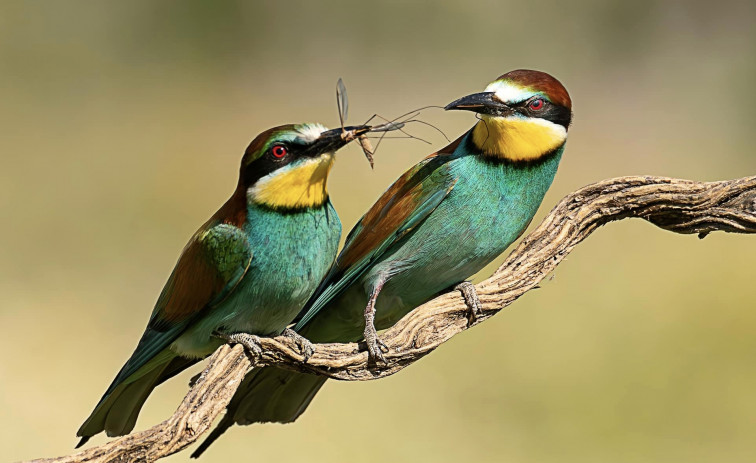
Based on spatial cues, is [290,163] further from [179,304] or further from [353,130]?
[179,304]

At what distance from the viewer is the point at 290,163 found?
1572mm

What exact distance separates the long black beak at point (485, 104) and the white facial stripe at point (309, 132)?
27 cm

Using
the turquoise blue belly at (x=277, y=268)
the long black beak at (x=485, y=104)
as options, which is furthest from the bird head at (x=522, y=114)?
the turquoise blue belly at (x=277, y=268)

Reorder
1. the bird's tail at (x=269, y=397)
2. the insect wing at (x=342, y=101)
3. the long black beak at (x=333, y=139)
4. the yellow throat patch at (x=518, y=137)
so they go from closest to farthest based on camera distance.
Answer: the long black beak at (x=333, y=139) < the insect wing at (x=342, y=101) < the yellow throat patch at (x=518, y=137) < the bird's tail at (x=269, y=397)

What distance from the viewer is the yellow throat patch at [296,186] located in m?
1.57

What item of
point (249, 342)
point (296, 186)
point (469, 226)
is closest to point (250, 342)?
point (249, 342)

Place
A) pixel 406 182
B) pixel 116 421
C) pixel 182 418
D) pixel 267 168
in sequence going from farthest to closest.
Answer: pixel 406 182 → pixel 116 421 → pixel 267 168 → pixel 182 418

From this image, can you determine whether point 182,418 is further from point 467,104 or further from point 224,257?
point 467,104

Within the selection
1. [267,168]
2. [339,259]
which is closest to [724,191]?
[339,259]

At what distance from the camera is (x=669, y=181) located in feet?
5.83

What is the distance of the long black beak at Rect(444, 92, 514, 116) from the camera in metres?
1.68

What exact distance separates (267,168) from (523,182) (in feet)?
1.75

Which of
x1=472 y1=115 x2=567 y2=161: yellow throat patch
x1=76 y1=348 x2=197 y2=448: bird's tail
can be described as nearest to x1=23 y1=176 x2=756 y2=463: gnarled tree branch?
x1=472 y1=115 x2=567 y2=161: yellow throat patch

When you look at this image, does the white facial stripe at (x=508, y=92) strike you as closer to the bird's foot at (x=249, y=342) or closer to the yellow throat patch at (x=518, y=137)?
the yellow throat patch at (x=518, y=137)
